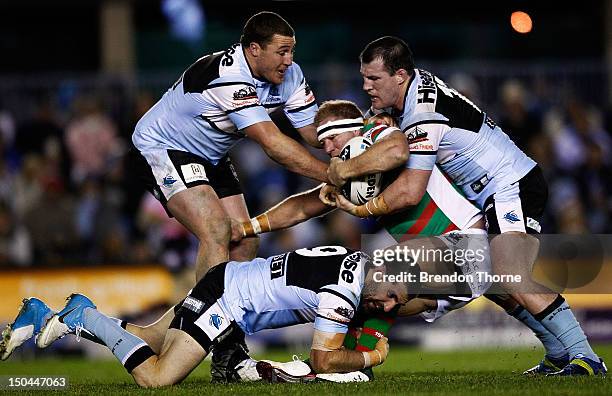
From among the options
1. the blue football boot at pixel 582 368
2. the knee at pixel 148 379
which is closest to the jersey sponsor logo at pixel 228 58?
the knee at pixel 148 379

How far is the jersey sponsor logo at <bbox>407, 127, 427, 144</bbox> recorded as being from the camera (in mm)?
9133

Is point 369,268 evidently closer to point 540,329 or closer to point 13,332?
point 540,329

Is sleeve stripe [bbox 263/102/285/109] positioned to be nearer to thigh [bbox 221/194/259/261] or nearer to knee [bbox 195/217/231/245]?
thigh [bbox 221/194/259/261]

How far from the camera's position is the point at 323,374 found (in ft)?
28.8

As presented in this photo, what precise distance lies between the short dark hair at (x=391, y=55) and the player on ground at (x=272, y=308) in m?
1.54

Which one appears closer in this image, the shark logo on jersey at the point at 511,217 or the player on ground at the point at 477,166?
the player on ground at the point at 477,166

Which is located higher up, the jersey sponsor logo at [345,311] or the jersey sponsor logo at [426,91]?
the jersey sponsor logo at [426,91]

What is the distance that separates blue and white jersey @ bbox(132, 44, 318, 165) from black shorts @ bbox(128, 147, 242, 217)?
0.08 meters

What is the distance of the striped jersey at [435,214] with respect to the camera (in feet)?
31.4

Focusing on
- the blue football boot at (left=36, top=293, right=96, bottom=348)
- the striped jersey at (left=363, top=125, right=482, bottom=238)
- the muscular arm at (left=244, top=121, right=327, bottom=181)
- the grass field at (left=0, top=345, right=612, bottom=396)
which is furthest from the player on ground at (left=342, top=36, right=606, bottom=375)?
the blue football boot at (left=36, top=293, right=96, bottom=348)

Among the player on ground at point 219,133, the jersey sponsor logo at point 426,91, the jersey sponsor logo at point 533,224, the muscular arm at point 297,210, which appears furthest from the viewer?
the muscular arm at point 297,210

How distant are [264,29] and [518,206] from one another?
8.43 ft

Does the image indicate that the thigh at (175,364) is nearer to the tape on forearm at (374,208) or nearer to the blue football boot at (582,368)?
the tape on forearm at (374,208)

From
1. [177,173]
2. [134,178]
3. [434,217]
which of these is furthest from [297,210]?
[134,178]
